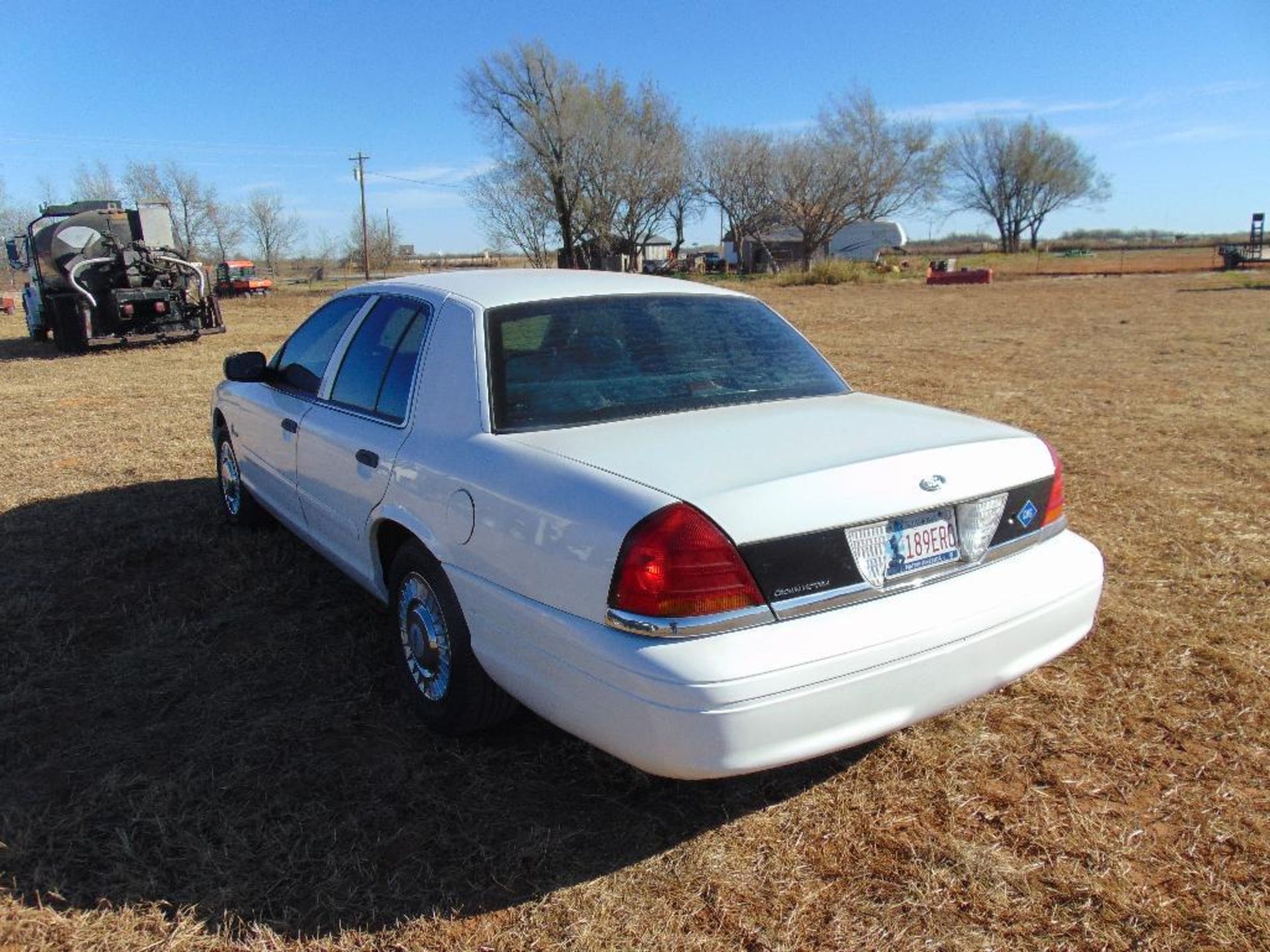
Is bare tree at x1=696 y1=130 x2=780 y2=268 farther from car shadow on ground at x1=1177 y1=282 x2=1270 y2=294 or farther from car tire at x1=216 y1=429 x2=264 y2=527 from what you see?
car tire at x1=216 y1=429 x2=264 y2=527

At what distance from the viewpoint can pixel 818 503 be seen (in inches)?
88.9

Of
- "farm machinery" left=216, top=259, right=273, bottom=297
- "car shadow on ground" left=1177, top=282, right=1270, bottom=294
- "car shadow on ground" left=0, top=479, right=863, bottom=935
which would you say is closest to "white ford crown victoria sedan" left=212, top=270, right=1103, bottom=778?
"car shadow on ground" left=0, top=479, right=863, bottom=935

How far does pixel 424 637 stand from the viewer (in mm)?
3039

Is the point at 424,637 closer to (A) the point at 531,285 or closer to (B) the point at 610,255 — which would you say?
(A) the point at 531,285

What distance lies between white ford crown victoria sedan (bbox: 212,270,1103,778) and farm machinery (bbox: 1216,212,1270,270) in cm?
4500

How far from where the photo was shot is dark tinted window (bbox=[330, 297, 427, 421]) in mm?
3299

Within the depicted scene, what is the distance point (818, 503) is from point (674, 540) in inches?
15.0

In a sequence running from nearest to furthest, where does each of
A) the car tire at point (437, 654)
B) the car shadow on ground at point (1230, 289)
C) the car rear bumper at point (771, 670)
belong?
the car rear bumper at point (771, 670), the car tire at point (437, 654), the car shadow on ground at point (1230, 289)

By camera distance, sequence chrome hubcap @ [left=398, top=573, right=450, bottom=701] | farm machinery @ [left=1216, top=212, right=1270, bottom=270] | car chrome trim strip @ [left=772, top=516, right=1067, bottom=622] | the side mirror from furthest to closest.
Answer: farm machinery @ [left=1216, top=212, right=1270, bottom=270]
the side mirror
chrome hubcap @ [left=398, top=573, right=450, bottom=701]
car chrome trim strip @ [left=772, top=516, right=1067, bottom=622]

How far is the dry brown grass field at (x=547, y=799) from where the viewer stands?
2.25 m

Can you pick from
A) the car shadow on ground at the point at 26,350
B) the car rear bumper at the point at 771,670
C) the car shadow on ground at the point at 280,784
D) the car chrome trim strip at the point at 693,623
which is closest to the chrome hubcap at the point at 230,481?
the car shadow on ground at the point at 280,784

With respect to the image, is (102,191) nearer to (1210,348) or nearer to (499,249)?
(499,249)

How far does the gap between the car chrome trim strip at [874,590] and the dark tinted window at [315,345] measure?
251 centimetres

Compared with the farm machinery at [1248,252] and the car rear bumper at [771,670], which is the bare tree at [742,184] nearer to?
the farm machinery at [1248,252]
